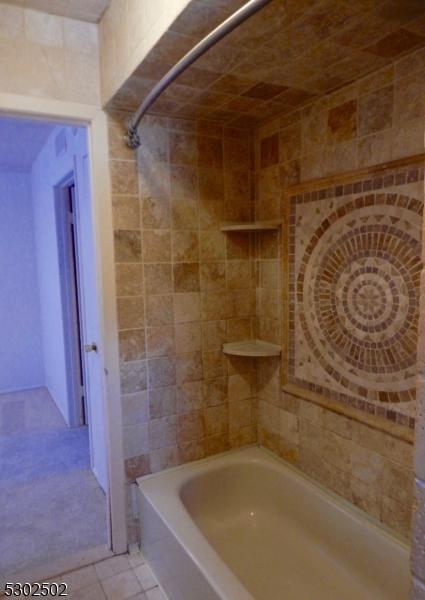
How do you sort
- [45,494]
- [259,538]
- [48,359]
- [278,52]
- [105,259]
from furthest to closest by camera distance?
[48,359]
[45,494]
[259,538]
[105,259]
[278,52]

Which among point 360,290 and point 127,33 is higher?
point 127,33

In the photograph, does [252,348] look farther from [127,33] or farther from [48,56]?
[48,56]

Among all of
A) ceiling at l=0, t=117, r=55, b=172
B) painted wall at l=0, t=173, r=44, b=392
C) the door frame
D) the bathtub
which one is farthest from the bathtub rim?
painted wall at l=0, t=173, r=44, b=392

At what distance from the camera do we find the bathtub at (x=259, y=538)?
54.6 inches

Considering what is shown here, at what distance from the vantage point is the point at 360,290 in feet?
4.84

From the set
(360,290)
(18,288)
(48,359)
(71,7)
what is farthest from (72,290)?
(360,290)

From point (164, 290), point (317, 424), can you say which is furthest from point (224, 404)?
point (164, 290)

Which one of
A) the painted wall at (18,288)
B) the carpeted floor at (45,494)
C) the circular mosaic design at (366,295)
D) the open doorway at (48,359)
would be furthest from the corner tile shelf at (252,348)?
the painted wall at (18,288)

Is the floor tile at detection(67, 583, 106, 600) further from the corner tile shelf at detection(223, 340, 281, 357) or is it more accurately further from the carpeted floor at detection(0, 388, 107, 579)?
the corner tile shelf at detection(223, 340, 281, 357)

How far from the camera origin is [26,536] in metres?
2.00

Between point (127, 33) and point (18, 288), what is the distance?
11.3 feet

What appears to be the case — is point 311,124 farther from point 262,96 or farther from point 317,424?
point 317,424

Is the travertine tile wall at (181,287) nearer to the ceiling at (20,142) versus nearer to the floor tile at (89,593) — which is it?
the floor tile at (89,593)

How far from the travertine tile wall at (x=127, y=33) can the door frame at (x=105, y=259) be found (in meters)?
0.15
